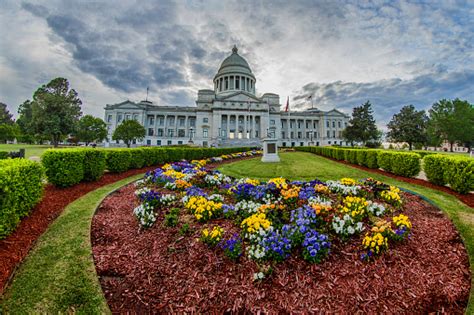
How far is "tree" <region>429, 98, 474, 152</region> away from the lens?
4875 centimetres

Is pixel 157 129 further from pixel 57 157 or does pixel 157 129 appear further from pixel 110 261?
pixel 110 261

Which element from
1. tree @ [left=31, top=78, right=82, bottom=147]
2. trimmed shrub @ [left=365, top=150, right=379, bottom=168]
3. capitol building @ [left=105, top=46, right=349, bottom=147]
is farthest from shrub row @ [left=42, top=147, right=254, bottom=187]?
capitol building @ [left=105, top=46, right=349, bottom=147]

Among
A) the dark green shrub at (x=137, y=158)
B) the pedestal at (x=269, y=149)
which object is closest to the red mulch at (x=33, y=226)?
the dark green shrub at (x=137, y=158)

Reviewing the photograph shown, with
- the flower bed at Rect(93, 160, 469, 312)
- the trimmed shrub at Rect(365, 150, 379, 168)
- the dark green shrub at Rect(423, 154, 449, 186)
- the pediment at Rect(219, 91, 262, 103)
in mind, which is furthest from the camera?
the pediment at Rect(219, 91, 262, 103)

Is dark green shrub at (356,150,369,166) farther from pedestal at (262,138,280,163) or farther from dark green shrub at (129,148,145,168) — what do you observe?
dark green shrub at (129,148,145,168)

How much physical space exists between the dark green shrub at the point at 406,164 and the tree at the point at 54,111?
5015cm

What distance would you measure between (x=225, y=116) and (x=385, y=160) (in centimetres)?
5674

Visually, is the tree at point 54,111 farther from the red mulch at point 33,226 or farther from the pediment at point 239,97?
the red mulch at point 33,226

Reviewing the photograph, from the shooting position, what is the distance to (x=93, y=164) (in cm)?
896

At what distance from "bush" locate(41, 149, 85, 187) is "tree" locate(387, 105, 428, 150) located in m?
52.5

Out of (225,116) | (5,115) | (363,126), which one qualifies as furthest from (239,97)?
(5,115)

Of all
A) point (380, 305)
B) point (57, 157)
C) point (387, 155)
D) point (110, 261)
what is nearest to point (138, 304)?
point (110, 261)

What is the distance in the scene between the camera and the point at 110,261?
3.81m

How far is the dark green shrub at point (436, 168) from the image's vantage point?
865 centimetres
